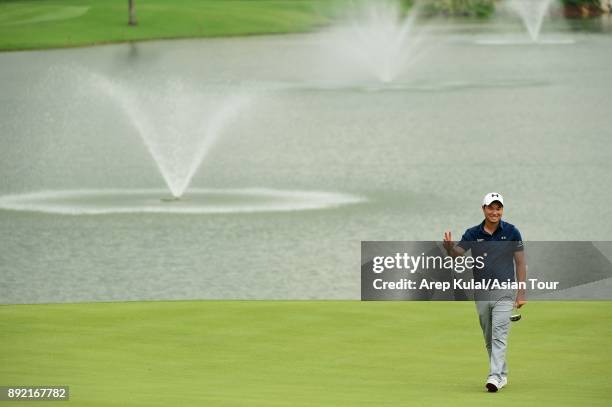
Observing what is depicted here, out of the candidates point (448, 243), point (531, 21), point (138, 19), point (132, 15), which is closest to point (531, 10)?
point (531, 21)

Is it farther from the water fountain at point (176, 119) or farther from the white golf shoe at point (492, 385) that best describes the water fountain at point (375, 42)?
the white golf shoe at point (492, 385)

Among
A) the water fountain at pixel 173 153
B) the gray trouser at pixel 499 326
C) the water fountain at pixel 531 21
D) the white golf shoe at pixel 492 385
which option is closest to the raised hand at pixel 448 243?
the gray trouser at pixel 499 326

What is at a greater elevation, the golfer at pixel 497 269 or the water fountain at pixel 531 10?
the water fountain at pixel 531 10

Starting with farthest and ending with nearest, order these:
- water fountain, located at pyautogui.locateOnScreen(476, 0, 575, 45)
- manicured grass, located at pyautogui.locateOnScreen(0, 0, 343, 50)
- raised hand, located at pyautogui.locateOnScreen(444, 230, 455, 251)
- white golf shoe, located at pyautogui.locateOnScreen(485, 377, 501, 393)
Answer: water fountain, located at pyautogui.locateOnScreen(476, 0, 575, 45) < manicured grass, located at pyautogui.locateOnScreen(0, 0, 343, 50) < white golf shoe, located at pyautogui.locateOnScreen(485, 377, 501, 393) < raised hand, located at pyautogui.locateOnScreen(444, 230, 455, 251)

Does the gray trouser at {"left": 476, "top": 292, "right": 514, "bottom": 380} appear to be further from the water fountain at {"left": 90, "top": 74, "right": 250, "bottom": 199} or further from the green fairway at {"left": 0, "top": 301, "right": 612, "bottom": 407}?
the water fountain at {"left": 90, "top": 74, "right": 250, "bottom": 199}

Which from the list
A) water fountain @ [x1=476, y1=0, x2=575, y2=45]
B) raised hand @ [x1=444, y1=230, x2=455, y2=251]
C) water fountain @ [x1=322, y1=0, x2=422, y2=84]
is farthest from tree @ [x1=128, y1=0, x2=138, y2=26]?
raised hand @ [x1=444, y1=230, x2=455, y2=251]

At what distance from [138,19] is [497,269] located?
279ft

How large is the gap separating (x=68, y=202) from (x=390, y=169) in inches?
388

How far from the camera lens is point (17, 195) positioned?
37.2 metres

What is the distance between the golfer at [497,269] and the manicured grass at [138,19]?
246 feet

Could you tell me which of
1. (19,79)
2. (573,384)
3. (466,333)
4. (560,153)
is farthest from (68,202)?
(19,79)

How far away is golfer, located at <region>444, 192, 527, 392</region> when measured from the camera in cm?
1329

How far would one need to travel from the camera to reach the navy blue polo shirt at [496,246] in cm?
1331

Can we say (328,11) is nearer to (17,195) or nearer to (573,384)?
(17,195)
